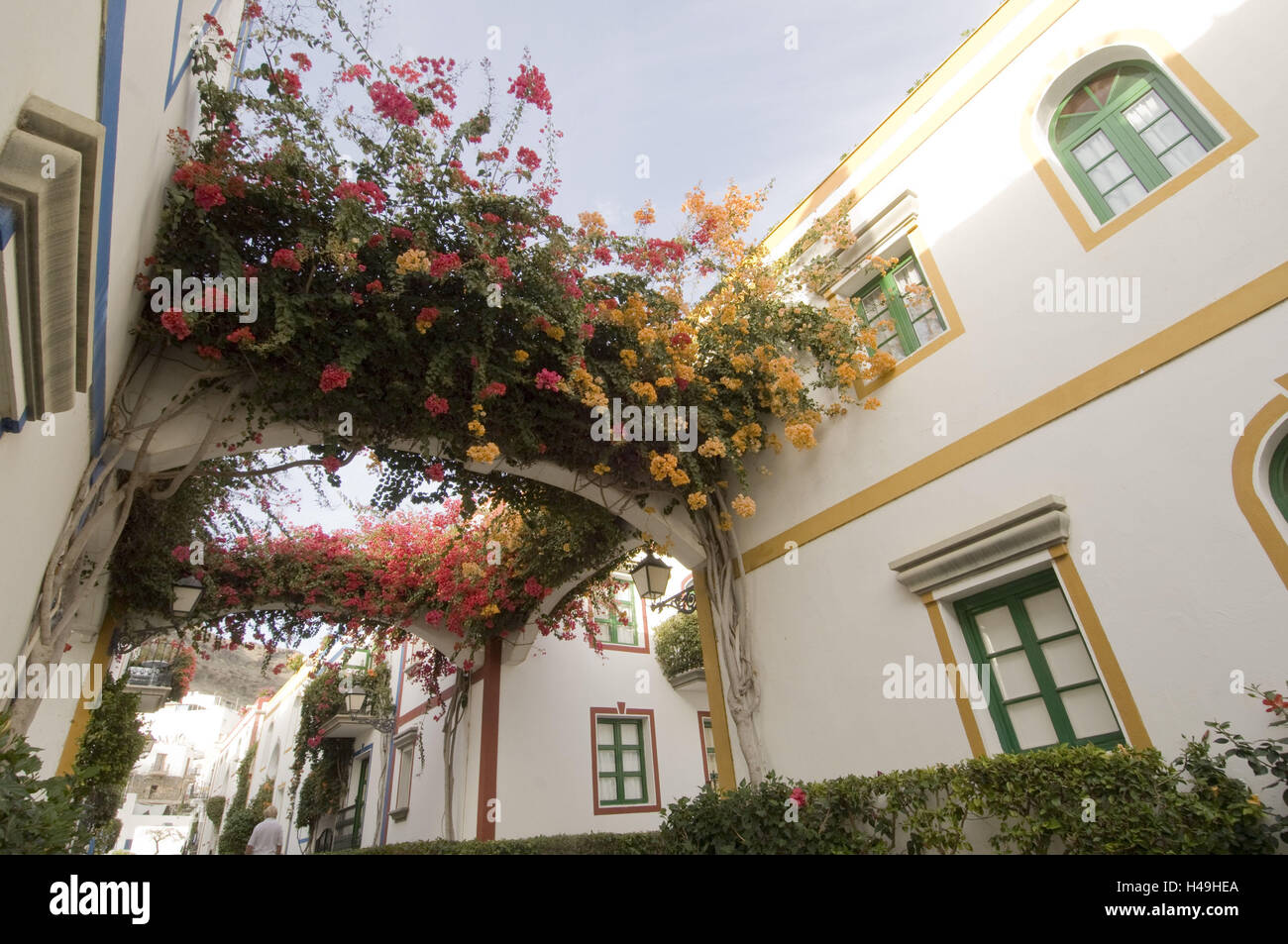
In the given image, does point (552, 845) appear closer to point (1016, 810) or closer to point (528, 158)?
point (1016, 810)

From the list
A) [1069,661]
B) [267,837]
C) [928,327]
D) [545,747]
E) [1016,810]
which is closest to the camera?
→ [1016,810]

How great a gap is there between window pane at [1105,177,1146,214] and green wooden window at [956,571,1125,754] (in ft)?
8.07

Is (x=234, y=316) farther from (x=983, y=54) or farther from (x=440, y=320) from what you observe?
(x=983, y=54)

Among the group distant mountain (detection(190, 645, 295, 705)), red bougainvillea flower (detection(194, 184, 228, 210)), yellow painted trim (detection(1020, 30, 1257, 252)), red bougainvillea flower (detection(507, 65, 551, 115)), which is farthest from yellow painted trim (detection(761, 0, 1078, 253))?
distant mountain (detection(190, 645, 295, 705))

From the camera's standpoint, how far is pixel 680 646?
12.1 meters

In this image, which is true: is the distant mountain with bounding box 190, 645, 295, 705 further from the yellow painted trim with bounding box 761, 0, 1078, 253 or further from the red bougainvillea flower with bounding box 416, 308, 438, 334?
the yellow painted trim with bounding box 761, 0, 1078, 253

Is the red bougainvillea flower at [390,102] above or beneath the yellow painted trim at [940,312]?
above

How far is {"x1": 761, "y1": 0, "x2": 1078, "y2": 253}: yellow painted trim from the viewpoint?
213 inches

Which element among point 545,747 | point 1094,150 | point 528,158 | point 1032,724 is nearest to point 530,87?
point 528,158

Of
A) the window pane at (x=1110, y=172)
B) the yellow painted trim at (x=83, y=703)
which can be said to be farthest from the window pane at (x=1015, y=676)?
the yellow painted trim at (x=83, y=703)

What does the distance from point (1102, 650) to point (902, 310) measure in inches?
122

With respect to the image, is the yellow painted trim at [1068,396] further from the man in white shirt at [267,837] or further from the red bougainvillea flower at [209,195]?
the man in white shirt at [267,837]

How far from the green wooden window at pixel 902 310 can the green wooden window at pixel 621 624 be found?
7366mm

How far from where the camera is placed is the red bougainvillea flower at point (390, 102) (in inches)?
182
